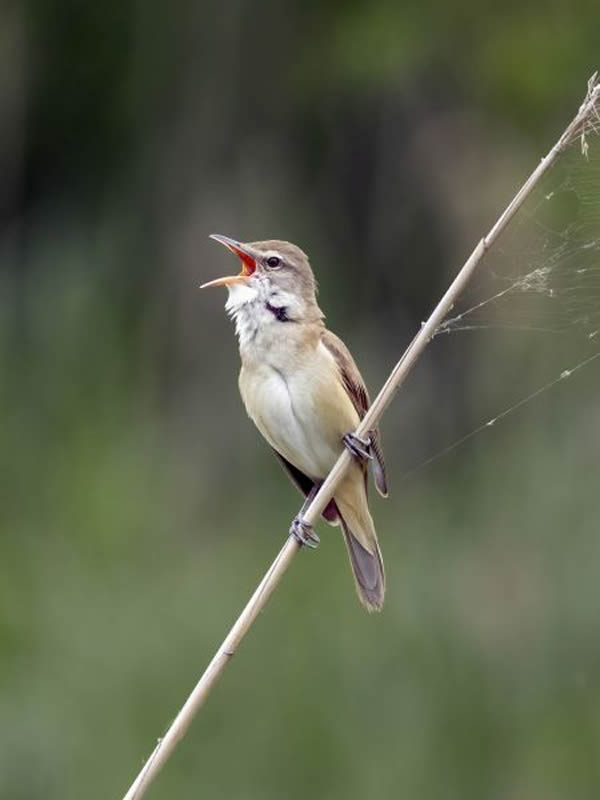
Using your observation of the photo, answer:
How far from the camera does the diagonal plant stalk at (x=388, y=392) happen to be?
3.67 meters

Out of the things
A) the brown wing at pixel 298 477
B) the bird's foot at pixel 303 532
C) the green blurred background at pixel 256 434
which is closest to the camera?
the bird's foot at pixel 303 532

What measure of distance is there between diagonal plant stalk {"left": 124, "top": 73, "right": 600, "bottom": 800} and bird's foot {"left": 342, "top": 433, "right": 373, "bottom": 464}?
545 mm

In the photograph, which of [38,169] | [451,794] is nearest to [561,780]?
[451,794]

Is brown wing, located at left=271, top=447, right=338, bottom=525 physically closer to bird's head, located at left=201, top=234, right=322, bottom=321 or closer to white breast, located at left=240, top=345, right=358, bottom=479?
white breast, located at left=240, top=345, right=358, bottom=479

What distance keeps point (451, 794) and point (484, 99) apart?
4.67m

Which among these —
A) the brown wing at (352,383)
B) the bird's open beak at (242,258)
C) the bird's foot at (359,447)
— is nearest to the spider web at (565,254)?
the bird's foot at (359,447)

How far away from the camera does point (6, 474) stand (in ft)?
32.7

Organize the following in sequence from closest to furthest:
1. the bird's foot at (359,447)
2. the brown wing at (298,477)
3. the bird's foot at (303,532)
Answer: the bird's foot at (303,532)
the bird's foot at (359,447)
the brown wing at (298,477)

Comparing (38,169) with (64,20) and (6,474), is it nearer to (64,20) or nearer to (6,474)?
(64,20)

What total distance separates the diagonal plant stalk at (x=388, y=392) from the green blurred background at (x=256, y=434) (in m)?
4.71

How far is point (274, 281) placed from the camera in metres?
5.14

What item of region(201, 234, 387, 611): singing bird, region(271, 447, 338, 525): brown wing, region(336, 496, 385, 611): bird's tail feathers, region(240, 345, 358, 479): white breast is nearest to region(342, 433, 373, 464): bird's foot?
region(201, 234, 387, 611): singing bird

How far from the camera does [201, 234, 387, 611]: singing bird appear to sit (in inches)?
201

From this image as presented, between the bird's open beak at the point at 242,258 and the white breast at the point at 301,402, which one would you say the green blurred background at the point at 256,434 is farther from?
the bird's open beak at the point at 242,258
